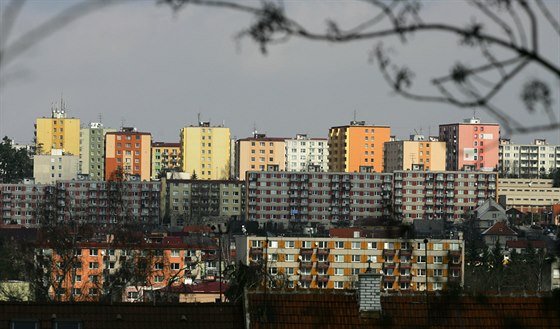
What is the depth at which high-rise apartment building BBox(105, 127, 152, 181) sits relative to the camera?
6186 inches

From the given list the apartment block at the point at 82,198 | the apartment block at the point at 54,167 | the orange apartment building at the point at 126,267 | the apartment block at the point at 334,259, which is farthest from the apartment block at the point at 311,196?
the apartment block at the point at 334,259

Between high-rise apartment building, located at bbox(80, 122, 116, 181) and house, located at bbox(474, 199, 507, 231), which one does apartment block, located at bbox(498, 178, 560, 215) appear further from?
high-rise apartment building, located at bbox(80, 122, 116, 181)

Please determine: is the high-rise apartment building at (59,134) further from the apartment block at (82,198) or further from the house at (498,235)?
the house at (498,235)

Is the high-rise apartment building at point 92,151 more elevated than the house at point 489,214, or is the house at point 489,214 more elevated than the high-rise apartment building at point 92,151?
the high-rise apartment building at point 92,151

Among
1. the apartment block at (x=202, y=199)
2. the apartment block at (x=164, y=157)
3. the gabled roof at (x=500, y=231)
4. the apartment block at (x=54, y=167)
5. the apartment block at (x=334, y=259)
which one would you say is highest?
the apartment block at (x=164, y=157)

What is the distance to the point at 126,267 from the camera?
167ft

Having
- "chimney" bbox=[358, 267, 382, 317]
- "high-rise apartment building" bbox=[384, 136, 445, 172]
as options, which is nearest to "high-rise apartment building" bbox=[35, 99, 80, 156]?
"high-rise apartment building" bbox=[384, 136, 445, 172]

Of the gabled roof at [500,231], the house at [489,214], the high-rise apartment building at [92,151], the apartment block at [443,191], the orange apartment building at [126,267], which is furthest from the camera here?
the high-rise apartment building at [92,151]

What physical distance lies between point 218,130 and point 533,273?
334 feet

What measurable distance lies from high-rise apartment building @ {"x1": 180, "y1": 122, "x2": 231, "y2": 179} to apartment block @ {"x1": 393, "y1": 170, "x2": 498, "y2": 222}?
28.8 metres

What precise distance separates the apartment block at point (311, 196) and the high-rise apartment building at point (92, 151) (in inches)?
1554

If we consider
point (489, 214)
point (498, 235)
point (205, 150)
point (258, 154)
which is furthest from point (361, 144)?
point (498, 235)

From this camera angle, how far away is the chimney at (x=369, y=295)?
1802cm

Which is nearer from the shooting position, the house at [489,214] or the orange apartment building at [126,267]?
the orange apartment building at [126,267]
